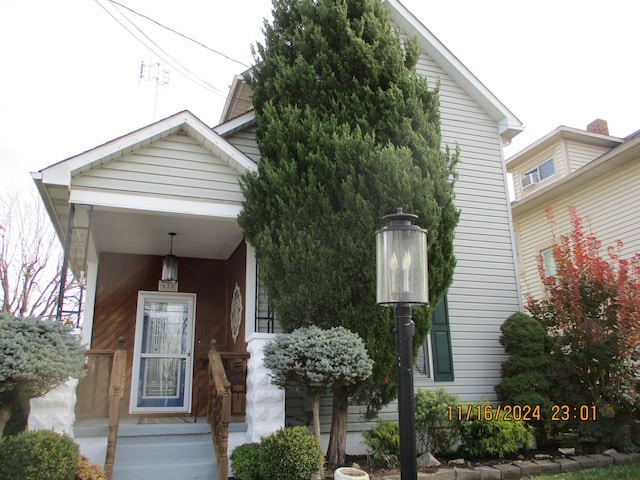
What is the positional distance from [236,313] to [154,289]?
160 cm

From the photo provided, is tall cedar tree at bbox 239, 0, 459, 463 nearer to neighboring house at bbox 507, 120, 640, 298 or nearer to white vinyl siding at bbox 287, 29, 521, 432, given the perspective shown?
white vinyl siding at bbox 287, 29, 521, 432

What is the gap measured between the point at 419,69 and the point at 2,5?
22.1 feet

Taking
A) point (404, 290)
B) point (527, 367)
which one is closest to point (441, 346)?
point (527, 367)

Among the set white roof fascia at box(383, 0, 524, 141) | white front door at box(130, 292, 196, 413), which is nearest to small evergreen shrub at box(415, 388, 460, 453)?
white front door at box(130, 292, 196, 413)

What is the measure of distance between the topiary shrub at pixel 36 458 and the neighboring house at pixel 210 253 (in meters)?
1.92

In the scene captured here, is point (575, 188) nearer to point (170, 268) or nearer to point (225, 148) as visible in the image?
point (225, 148)

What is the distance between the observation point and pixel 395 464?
5.61 meters

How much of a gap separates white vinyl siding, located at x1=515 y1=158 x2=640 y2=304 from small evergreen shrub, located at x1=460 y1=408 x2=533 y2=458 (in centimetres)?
551

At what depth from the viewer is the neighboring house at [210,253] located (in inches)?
233

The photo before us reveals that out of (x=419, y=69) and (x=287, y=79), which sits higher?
(x=419, y=69)

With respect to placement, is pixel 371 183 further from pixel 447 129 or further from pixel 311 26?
pixel 447 129

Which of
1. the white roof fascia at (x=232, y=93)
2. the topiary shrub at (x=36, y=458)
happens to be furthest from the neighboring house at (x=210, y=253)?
the white roof fascia at (x=232, y=93)

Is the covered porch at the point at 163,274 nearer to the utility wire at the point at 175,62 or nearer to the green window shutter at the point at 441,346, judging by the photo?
the green window shutter at the point at 441,346

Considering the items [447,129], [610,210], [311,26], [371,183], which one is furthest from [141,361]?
[610,210]
